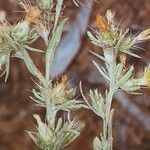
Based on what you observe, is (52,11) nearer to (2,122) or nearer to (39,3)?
(39,3)

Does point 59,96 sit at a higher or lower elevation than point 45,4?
lower

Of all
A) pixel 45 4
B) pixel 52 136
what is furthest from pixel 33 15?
pixel 52 136

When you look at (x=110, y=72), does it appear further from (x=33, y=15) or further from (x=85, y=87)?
(x=85, y=87)

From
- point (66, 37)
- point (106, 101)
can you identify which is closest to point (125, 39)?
point (106, 101)

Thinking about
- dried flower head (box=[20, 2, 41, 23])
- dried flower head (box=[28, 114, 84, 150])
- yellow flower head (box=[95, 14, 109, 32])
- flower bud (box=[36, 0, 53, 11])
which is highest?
flower bud (box=[36, 0, 53, 11])

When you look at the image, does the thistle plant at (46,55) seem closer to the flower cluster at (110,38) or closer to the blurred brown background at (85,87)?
the flower cluster at (110,38)

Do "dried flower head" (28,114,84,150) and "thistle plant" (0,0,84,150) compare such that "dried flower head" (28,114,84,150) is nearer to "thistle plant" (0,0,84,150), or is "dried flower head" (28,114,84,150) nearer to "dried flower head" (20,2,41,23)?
"thistle plant" (0,0,84,150)

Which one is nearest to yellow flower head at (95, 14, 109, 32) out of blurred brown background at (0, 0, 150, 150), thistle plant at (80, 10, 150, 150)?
thistle plant at (80, 10, 150, 150)

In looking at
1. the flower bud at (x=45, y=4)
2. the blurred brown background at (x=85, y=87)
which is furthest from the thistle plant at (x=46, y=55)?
the blurred brown background at (x=85, y=87)
